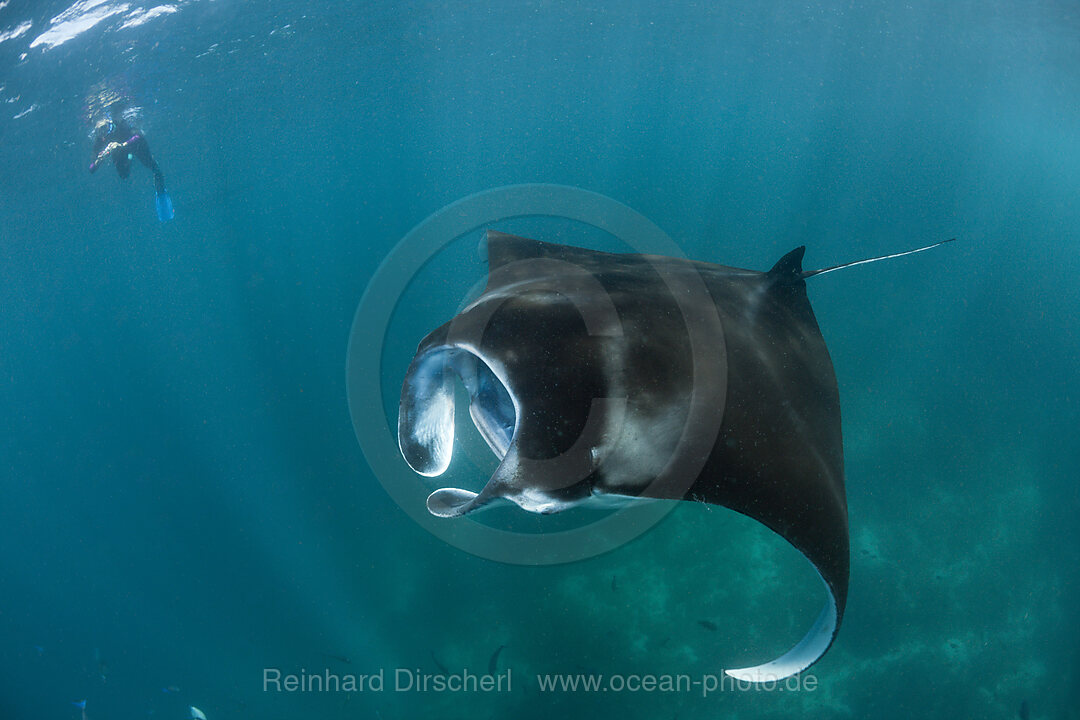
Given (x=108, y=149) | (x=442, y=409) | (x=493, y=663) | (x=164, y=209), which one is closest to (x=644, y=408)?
(x=442, y=409)

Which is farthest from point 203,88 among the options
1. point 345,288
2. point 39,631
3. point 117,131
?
point 39,631

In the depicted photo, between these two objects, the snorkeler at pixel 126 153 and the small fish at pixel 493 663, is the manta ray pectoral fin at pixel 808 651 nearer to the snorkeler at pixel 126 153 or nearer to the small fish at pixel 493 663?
the small fish at pixel 493 663

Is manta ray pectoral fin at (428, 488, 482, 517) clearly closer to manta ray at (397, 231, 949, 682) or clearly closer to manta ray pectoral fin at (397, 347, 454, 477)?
manta ray at (397, 231, 949, 682)

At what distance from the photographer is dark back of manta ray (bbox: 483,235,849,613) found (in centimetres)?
200

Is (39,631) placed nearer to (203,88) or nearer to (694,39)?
(203,88)

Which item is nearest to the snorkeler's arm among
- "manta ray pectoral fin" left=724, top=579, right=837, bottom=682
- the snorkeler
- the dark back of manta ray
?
the snorkeler

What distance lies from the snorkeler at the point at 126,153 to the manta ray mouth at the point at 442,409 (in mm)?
14240

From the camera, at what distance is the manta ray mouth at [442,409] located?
2717 millimetres

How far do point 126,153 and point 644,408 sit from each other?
20.4 meters

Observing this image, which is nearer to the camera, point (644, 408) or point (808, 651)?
point (644, 408)

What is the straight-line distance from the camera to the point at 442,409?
290cm

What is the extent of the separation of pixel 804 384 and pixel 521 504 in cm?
196

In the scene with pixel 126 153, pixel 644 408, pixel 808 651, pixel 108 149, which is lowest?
pixel 808 651

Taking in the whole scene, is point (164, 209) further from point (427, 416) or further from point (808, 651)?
point (808, 651)
